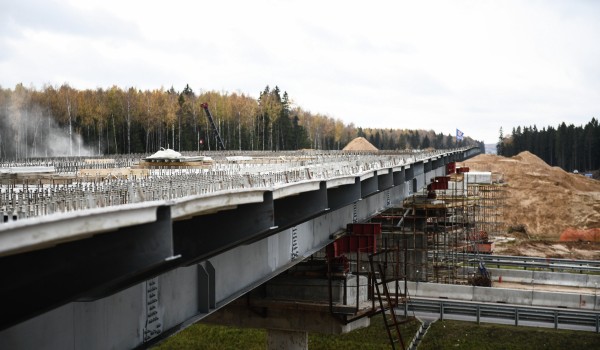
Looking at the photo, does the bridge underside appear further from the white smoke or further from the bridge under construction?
the white smoke

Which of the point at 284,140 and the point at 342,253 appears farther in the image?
the point at 284,140

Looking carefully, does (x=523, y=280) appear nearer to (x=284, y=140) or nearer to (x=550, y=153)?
(x=284, y=140)

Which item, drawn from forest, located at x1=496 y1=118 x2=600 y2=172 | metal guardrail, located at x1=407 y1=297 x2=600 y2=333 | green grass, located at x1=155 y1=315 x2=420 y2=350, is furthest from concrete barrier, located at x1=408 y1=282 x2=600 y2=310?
forest, located at x1=496 y1=118 x2=600 y2=172

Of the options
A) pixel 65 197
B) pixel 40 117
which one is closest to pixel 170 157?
pixel 65 197

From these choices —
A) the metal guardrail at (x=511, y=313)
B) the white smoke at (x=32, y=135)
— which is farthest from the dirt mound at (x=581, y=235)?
the white smoke at (x=32, y=135)

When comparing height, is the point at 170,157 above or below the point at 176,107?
below

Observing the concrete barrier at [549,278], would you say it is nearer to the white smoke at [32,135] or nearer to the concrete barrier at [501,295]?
the concrete barrier at [501,295]

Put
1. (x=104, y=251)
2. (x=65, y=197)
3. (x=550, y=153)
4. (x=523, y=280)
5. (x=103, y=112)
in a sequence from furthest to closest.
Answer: (x=550, y=153), (x=103, y=112), (x=523, y=280), (x=65, y=197), (x=104, y=251)

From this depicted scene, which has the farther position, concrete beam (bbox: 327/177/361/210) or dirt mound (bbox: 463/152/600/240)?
dirt mound (bbox: 463/152/600/240)

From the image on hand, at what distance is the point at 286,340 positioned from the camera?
22906 millimetres

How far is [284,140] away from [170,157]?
9334 cm

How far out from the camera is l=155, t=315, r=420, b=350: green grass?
3002cm

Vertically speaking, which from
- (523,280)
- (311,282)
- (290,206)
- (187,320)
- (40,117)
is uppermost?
(40,117)

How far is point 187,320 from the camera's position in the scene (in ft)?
35.1
